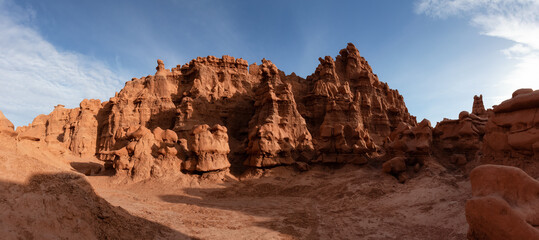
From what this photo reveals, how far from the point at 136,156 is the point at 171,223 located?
7.85 meters

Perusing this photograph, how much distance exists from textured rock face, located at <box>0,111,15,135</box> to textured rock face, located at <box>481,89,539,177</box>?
11.8 metres

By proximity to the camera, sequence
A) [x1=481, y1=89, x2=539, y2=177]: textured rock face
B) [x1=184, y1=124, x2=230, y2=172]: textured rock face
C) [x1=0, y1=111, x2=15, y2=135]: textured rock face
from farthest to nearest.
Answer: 1. [x1=184, y1=124, x2=230, y2=172]: textured rock face
2. [x1=481, y1=89, x2=539, y2=177]: textured rock face
3. [x1=0, y1=111, x2=15, y2=135]: textured rock face

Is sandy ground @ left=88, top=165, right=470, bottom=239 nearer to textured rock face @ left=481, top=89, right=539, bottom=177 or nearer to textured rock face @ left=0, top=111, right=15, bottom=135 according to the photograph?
textured rock face @ left=481, top=89, right=539, bottom=177

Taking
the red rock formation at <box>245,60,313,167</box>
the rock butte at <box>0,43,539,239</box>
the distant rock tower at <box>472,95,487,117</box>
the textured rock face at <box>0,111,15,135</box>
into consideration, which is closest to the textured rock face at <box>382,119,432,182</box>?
the rock butte at <box>0,43,539,239</box>

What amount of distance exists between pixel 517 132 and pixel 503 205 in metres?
4.17

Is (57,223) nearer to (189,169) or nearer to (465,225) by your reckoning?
(465,225)

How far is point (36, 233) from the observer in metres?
3.36

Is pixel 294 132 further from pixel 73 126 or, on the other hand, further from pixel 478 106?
pixel 73 126

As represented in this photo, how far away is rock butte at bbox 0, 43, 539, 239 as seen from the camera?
496 cm

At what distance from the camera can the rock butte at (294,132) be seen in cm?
496

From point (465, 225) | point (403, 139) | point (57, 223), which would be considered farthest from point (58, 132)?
point (465, 225)

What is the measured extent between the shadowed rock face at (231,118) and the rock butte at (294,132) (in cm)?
8

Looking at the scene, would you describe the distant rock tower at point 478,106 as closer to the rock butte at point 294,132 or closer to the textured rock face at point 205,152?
the rock butte at point 294,132

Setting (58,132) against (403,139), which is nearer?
(403,139)
